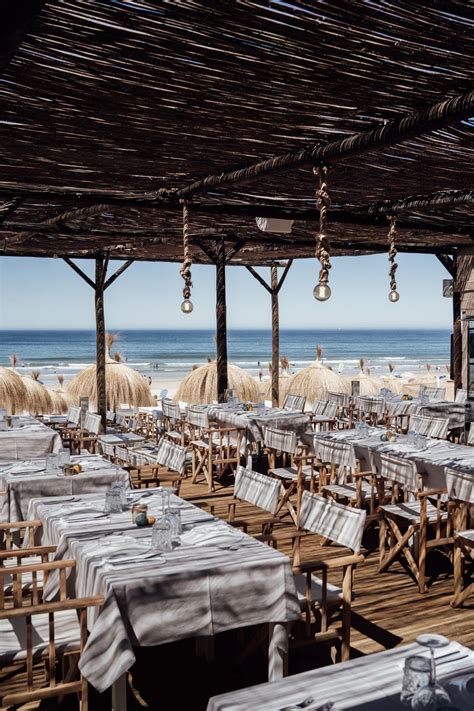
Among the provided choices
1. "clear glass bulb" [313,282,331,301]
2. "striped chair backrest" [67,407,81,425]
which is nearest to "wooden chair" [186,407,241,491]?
"striped chair backrest" [67,407,81,425]

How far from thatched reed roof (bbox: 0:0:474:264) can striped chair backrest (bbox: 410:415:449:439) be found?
2.80 meters

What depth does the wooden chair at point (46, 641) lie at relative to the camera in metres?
3.27

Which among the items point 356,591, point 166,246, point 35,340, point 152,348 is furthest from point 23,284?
point 356,591

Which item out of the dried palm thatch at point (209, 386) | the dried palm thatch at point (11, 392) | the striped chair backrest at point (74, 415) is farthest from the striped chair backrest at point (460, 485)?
the dried palm thatch at point (209, 386)

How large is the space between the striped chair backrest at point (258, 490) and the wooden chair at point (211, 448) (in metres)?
3.35

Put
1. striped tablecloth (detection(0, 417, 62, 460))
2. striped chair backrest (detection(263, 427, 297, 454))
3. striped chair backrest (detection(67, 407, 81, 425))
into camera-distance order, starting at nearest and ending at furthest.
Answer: striped chair backrest (detection(263, 427, 297, 454)) < striped tablecloth (detection(0, 417, 62, 460)) < striped chair backrest (detection(67, 407, 81, 425))

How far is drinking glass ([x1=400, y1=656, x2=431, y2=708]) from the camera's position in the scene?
7.72 ft

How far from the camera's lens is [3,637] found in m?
3.56

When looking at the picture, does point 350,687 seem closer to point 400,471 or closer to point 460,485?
point 460,485

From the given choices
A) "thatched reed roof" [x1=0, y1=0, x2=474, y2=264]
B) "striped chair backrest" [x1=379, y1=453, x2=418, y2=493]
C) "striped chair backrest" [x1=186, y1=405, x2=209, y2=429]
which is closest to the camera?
"thatched reed roof" [x1=0, y1=0, x2=474, y2=264]

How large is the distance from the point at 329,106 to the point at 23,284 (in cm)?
6760

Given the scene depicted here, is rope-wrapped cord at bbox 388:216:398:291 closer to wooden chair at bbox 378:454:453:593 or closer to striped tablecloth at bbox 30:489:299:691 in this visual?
wooden chair at bbox 378:454:453:593

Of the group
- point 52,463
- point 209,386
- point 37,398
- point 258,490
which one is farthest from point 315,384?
point 258,490

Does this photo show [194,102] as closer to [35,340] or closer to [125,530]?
[125,530]
